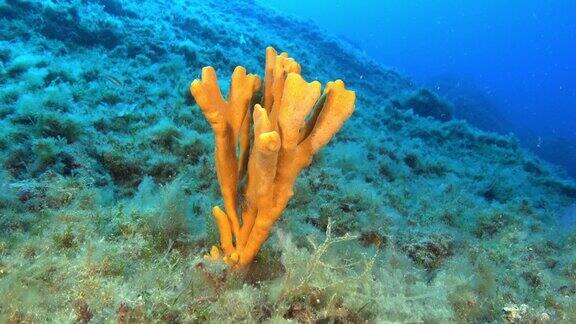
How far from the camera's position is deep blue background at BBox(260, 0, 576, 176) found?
9081cm

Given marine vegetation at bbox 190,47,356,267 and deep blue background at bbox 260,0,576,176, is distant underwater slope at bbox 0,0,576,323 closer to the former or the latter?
marine vegetation at bbox 190,47,356,267

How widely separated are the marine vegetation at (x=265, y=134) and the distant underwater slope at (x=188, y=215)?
0.26m

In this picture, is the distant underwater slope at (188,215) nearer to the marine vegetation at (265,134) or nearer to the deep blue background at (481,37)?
the marine vegetation at (265,134)

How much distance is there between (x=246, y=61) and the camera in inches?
450

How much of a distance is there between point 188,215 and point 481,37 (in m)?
174

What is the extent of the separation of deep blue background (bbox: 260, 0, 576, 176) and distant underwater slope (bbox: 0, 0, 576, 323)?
6829 cm

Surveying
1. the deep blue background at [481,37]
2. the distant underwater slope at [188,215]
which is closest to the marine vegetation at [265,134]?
the distant underwater slope at [188,215]

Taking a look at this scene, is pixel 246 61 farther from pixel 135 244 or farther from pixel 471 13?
pixel 471 13

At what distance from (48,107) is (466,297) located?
4.90 metres

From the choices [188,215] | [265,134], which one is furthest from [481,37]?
[265,134]

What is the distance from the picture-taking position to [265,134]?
1858 millimetres

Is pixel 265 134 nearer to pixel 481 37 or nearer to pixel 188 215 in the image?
pixel 188 215

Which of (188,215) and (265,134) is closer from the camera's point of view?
(265,134)

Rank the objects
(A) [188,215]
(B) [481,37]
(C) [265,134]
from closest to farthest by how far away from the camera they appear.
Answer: (C) [265,134]
(A) [188,215]
(B) [481,37]
